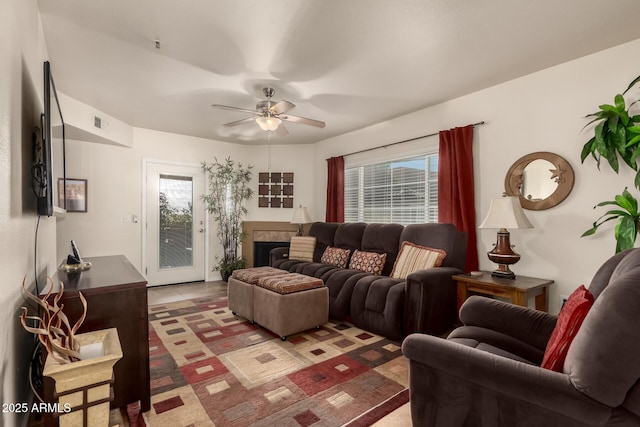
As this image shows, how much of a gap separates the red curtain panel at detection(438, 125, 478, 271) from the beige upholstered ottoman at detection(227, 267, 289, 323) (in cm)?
203

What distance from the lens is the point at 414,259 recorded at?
328 cm

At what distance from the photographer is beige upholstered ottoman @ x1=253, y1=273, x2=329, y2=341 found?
9.37 feet

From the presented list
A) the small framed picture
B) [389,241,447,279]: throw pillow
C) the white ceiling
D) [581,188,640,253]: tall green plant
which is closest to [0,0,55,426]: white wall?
the white ceiling

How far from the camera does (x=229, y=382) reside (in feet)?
7.13

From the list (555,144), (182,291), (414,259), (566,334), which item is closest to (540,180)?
(555,144)

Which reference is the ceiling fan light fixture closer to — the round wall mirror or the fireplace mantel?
the round wall mirror

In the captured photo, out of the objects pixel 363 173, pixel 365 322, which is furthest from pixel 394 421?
pixel 363 173

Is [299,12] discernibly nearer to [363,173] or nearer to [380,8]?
[380,8]

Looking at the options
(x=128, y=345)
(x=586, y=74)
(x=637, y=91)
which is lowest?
(x=128, y=345)

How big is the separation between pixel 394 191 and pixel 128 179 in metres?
4.02

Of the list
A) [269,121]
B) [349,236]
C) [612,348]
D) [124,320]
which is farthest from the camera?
[349,236]

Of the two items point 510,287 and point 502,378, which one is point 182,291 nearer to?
point 510,287

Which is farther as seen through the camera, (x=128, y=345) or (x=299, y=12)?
(x=299, y=12)

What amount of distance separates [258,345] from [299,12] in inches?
104
